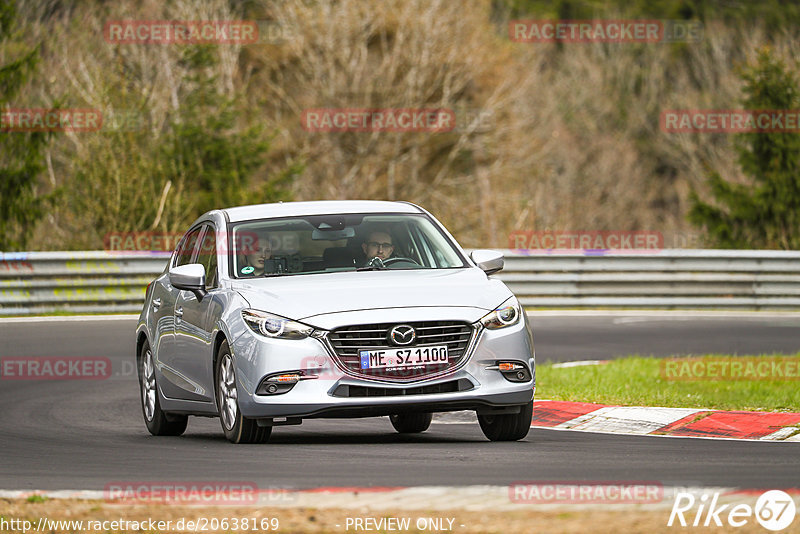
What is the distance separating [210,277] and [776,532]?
5744mm

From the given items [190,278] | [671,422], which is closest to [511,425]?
[671,422]

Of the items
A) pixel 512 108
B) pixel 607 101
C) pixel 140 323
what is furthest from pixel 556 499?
pixel 607 101

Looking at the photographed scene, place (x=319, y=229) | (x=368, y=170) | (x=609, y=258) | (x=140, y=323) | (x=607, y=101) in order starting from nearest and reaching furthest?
(x=319, y=229) < (x=140, y=323) < (x=609, y=258) < (x=368, y=170) < (x=607, y=101)

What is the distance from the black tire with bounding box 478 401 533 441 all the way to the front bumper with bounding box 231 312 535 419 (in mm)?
444

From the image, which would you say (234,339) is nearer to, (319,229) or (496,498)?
(319,229)

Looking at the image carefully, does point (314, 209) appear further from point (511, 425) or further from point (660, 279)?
point (660, 279)

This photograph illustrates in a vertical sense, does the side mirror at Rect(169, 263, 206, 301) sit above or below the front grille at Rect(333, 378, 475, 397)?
above

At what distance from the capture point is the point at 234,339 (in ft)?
32.0

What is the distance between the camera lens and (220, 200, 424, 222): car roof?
11.0m

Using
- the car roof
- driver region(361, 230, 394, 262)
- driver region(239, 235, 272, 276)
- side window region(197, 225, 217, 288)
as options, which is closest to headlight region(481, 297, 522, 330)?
driver region(361, 230, 394, 262)

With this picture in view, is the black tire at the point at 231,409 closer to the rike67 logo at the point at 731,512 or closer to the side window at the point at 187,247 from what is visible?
the side window at the point at 187,247

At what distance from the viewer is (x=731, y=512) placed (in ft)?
21.0

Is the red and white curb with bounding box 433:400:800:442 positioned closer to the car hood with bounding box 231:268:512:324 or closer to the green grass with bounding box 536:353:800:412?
the green grass with bounding box 536:353:800:412

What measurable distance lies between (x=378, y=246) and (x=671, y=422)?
8.42ft
